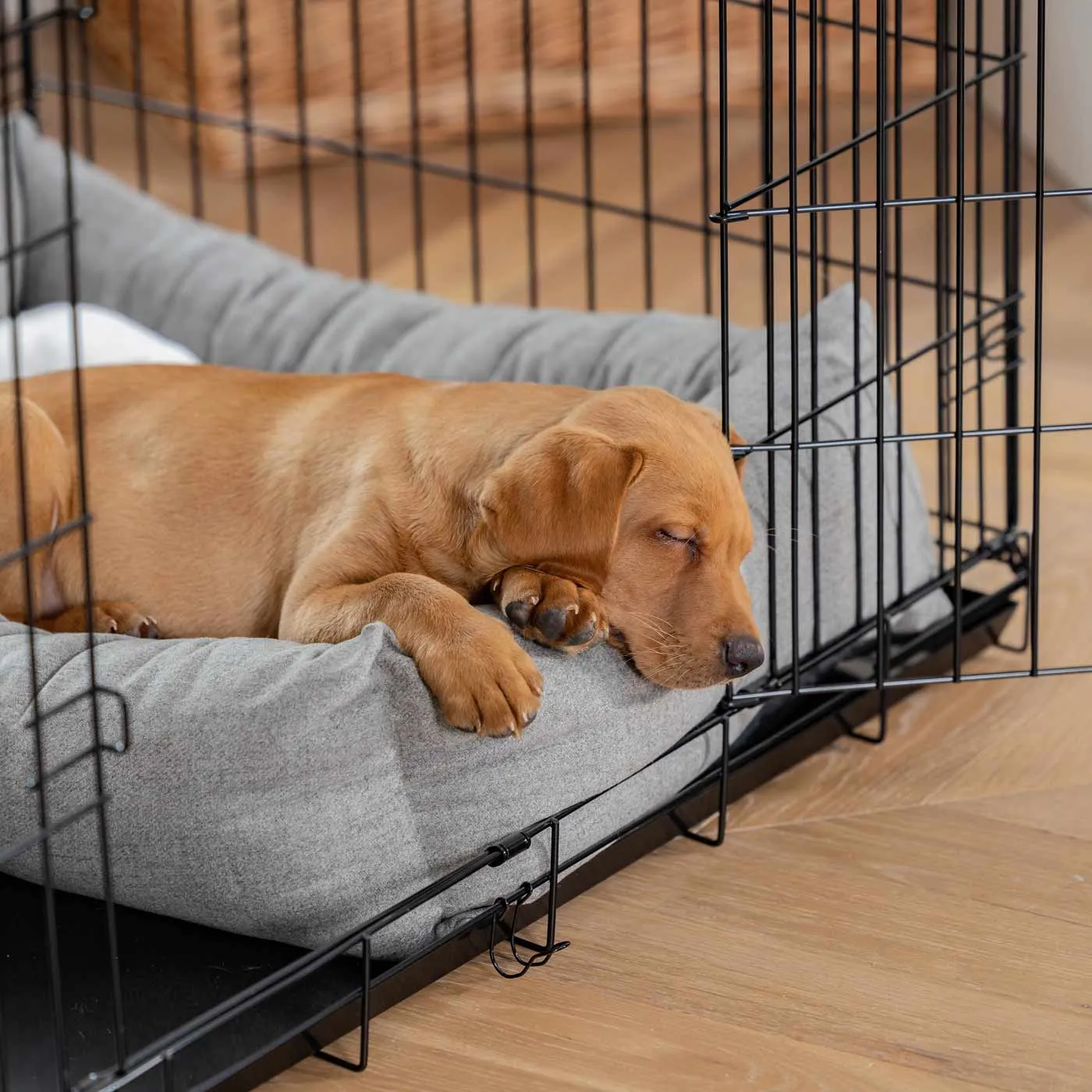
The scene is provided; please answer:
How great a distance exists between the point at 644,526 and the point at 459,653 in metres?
0.27

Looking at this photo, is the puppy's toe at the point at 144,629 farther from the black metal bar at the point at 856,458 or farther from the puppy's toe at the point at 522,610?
the black metal bar at the point at 856,458

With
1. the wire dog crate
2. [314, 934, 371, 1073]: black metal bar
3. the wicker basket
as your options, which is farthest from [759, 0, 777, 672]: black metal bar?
the wicker basket

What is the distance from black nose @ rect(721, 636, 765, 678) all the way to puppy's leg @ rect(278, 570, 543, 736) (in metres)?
0.22

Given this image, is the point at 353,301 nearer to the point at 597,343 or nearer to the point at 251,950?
the point at 597,343

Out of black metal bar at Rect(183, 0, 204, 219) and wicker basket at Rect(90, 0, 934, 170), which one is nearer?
black metal bar at Rect(183, 0, 204, 219)

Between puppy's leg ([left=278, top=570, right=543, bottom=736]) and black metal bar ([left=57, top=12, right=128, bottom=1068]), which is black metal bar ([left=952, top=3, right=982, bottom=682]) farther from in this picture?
black metal bar ([left=57, top=12, right=128, bottom=1068])

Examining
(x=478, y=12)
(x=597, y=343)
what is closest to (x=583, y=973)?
(x=597, y=343)

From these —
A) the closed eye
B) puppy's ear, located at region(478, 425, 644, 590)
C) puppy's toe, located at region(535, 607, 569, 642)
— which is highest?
puppy's ear, located at region(478, 425, 644, 590)

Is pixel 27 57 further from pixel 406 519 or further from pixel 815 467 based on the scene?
pixel 815 467

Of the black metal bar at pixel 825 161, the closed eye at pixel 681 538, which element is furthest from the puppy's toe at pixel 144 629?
the black metal bar at pixel 825 161

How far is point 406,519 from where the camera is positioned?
2.14 meters

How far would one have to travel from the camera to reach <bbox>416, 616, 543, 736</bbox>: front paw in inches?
75.2

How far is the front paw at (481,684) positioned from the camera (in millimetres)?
1911

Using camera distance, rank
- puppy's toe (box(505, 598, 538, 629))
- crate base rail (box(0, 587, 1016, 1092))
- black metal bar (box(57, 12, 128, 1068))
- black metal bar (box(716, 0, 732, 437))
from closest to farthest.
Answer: black metal bar (box(57, 12, 128, 1068)) → crate base rail (box(0, 587, 1016, 1092)) → black metal bar (box(716, 0, 732, 437)) → puppy's toe (box(505, 598, 538, 629))
